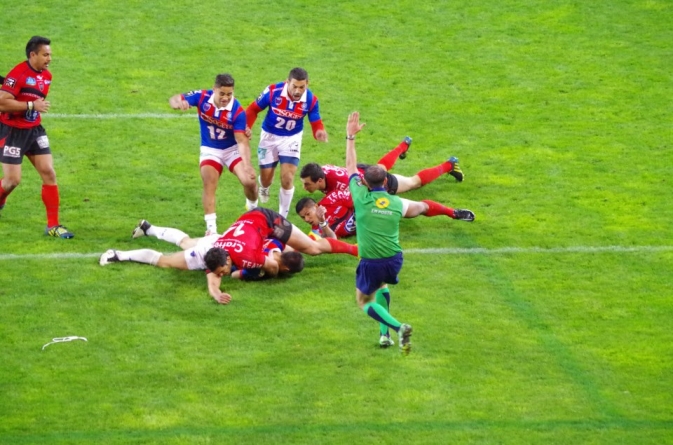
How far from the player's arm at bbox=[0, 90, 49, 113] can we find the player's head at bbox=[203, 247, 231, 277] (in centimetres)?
311

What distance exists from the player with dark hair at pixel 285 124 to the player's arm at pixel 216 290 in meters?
2.60

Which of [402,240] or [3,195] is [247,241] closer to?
[402,240]

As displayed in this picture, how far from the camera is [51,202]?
51.1ft

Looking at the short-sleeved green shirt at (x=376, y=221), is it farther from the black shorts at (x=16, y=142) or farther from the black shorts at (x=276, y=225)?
the black shorts at (x=16, y=142)

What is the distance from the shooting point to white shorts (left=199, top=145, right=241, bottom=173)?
1577cm

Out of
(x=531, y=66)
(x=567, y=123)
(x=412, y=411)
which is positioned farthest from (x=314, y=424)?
(x=531, y=66)

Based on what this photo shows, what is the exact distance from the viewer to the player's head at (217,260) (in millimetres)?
13742

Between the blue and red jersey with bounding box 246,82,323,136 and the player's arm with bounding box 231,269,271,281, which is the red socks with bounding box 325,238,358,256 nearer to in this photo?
the player's arm with bounding box 231,269,271,281

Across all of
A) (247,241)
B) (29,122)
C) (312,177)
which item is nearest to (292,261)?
(247,241)

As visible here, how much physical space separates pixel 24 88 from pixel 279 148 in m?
3.50

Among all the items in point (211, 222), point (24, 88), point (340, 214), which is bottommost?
point (211, 222)

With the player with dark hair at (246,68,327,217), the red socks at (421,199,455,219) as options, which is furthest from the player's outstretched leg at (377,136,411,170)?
the player with dark hair at (246,68,327,217)

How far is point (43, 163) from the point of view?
1556 centimetres

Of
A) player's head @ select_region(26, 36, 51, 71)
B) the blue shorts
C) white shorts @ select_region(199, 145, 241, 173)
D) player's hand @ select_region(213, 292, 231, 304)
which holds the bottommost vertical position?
player's hand @ select_region(213, 292, 231, 304)
